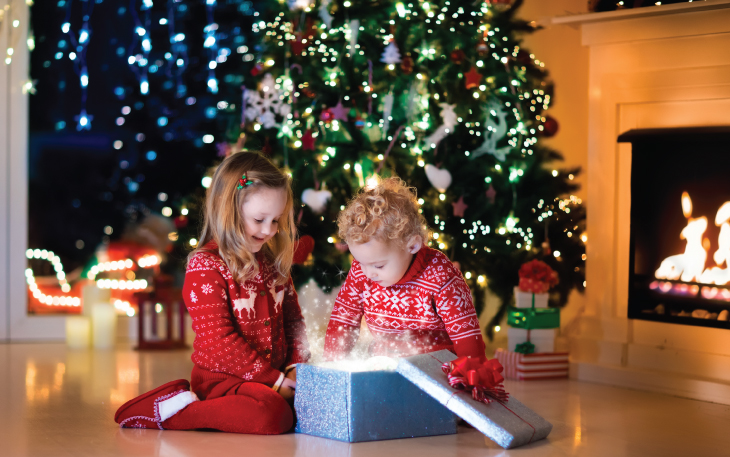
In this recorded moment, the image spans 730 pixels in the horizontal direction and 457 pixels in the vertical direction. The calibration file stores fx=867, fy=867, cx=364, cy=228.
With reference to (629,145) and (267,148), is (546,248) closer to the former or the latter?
(629,145)

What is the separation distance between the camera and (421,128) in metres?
3.63

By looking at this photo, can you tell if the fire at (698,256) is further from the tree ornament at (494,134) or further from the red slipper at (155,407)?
the red slipper at (155,407)

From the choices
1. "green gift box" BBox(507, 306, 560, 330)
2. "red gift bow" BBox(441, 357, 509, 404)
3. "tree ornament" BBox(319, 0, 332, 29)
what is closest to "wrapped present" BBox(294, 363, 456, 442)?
"red gift bow" BBox(441, 357, 509, 404)

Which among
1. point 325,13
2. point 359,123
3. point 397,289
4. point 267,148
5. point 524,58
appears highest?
point 325,13

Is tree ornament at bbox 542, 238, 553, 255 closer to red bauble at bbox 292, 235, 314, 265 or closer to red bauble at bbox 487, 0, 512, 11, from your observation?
red bauble at bbox 487, 0, 512, 11

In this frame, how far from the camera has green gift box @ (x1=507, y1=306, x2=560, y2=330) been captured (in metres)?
3.34

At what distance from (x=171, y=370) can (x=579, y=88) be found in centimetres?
245

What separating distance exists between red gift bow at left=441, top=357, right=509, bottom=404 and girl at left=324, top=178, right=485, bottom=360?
20 cm

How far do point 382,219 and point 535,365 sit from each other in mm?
1262

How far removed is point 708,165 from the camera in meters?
3.03

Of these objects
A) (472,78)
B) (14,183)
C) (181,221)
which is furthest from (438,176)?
(14,183)

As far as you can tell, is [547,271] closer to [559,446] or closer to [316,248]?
[316,248]

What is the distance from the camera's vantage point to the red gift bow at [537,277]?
3354mm

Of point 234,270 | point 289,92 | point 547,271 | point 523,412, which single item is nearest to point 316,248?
point 289,92
